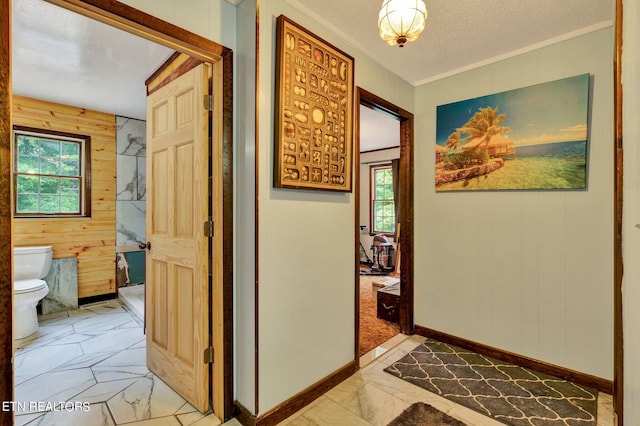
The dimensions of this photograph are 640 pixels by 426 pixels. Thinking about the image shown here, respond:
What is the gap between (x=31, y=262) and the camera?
10.3 ft

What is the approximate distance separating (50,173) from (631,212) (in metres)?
4.90

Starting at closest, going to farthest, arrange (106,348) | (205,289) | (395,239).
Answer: (205,289) → (106,348) → (395,239)

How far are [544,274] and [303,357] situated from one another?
1881 millimetres

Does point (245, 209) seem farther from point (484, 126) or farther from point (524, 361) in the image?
point (524, 361)

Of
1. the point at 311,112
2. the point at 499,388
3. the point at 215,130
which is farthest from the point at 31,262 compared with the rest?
the point at 499,388

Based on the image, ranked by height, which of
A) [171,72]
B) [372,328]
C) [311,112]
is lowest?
[372,328]

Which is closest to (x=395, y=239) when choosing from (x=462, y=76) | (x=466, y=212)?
(x=466, y=212)

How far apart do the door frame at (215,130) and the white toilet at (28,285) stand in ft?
5.58

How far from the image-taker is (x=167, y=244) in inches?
79.4

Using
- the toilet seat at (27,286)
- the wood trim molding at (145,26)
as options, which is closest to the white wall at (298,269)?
the wood trim molding at (145,26)

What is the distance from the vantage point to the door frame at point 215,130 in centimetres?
107

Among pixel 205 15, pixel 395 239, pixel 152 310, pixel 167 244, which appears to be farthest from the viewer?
pixel 395 239

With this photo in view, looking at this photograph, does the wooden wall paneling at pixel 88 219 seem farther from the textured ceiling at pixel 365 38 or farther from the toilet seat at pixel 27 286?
the toilet seat at pixel 27 286

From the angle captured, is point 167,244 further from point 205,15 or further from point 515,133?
point 515,133
